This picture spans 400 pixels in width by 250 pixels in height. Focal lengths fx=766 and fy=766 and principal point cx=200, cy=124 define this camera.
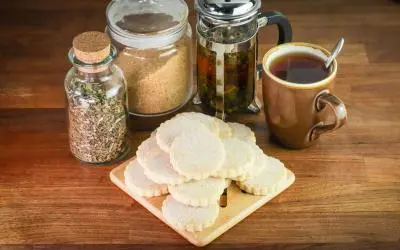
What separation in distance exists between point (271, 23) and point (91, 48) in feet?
1.00

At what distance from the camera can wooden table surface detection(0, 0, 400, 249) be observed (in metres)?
1.06

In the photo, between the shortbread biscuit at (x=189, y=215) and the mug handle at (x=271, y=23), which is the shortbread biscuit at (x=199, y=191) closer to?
the shortbread biscuit at (x=189, y=215)

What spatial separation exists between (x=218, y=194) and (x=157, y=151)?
12 cm

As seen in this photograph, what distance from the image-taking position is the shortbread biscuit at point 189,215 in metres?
1.04

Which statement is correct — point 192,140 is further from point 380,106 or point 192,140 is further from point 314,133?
point 380,106

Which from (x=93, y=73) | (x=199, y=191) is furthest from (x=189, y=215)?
(x=93, y=73)

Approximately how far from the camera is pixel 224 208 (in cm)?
108

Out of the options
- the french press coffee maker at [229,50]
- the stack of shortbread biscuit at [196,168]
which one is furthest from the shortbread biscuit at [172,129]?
the french press coffee maker at [229,50]

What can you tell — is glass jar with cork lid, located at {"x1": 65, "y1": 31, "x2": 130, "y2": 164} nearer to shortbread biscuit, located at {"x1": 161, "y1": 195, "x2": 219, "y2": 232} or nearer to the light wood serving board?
the light wood serving board

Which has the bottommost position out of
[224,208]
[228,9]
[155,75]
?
[224,208]

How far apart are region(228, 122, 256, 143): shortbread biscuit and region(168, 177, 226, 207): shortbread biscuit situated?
0.12m

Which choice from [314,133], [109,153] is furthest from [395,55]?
[109,153]

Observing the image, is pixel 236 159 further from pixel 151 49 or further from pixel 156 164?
pixel 151 49

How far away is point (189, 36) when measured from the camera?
1244 millimetres
